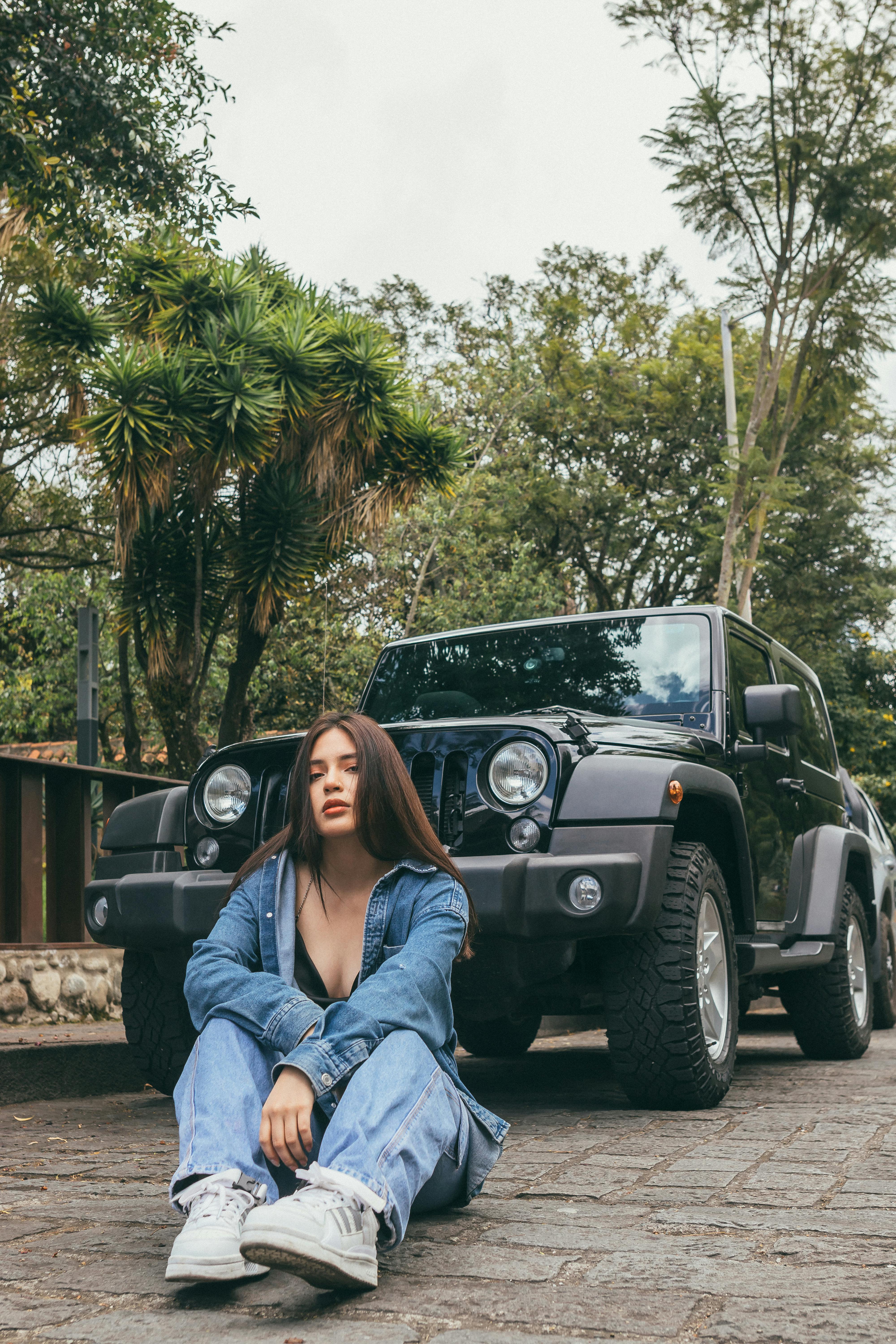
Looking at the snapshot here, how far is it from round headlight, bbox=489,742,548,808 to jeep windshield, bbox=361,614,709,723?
3.02ft

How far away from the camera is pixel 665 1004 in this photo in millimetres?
4449

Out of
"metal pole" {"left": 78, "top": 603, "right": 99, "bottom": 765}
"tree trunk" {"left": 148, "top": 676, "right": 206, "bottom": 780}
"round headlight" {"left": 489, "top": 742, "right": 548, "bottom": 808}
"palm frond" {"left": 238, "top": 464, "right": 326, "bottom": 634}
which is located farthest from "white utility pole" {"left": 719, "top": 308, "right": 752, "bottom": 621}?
"round headlight" {"left": 489, "top": 742, "right": 548, "bottom": 808}

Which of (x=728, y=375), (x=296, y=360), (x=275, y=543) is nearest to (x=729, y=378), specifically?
(x=728, y=375)

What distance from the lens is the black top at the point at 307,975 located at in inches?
122

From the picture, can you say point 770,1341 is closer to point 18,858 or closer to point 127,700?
point 18,858

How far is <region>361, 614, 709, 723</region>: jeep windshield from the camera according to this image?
5.64 m

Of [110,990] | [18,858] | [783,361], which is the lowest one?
[110,990]

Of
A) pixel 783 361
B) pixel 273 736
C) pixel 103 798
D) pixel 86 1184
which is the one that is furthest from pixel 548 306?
pixel 86 1184

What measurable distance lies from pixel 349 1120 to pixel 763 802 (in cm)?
372

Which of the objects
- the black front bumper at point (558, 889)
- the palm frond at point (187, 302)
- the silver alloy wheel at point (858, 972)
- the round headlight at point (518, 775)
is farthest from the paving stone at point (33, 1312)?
the palm frond at point (187, 302)

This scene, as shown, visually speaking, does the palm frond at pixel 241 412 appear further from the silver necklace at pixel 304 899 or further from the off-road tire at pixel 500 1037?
the silver necklace at pixel 304 899

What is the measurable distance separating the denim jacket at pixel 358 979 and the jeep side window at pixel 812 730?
153 inches

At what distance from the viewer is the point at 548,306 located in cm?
2647

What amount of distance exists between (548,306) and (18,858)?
21.5 m
